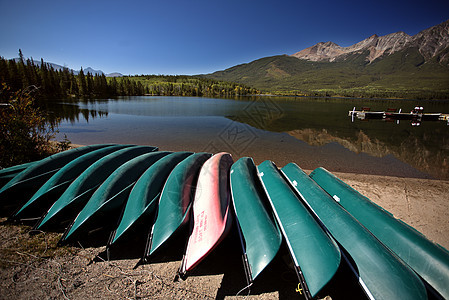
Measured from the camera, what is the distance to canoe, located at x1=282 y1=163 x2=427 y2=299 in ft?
8.47

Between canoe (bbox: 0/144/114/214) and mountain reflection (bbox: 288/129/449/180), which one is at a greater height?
canoe (bbox: 0/144/114/214)

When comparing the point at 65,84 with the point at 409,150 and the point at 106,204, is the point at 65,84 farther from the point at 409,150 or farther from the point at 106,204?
the point at 409,150

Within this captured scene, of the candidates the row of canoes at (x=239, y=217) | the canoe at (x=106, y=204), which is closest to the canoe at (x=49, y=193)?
the row of canoes at (x=239, y=217)

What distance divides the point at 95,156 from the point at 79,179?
1629 millimetres

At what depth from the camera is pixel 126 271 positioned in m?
3.49

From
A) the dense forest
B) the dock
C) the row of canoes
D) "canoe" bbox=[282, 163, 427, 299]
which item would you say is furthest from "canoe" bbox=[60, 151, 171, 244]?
the dock

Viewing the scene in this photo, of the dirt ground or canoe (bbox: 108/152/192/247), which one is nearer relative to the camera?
the dirt ground

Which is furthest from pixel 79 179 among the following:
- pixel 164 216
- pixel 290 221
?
pixel 290 221

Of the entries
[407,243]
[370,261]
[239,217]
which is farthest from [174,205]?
[407,243]

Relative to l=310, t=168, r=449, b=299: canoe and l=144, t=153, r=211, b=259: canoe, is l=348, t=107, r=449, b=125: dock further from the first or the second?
l=144, t=153, r=211, b=259: canoe

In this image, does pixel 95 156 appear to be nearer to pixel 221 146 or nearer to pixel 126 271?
pixel 126 271

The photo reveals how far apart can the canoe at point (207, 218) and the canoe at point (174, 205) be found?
21cm

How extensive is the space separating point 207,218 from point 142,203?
4.90ft

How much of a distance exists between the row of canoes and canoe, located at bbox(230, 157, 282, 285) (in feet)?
0.06
